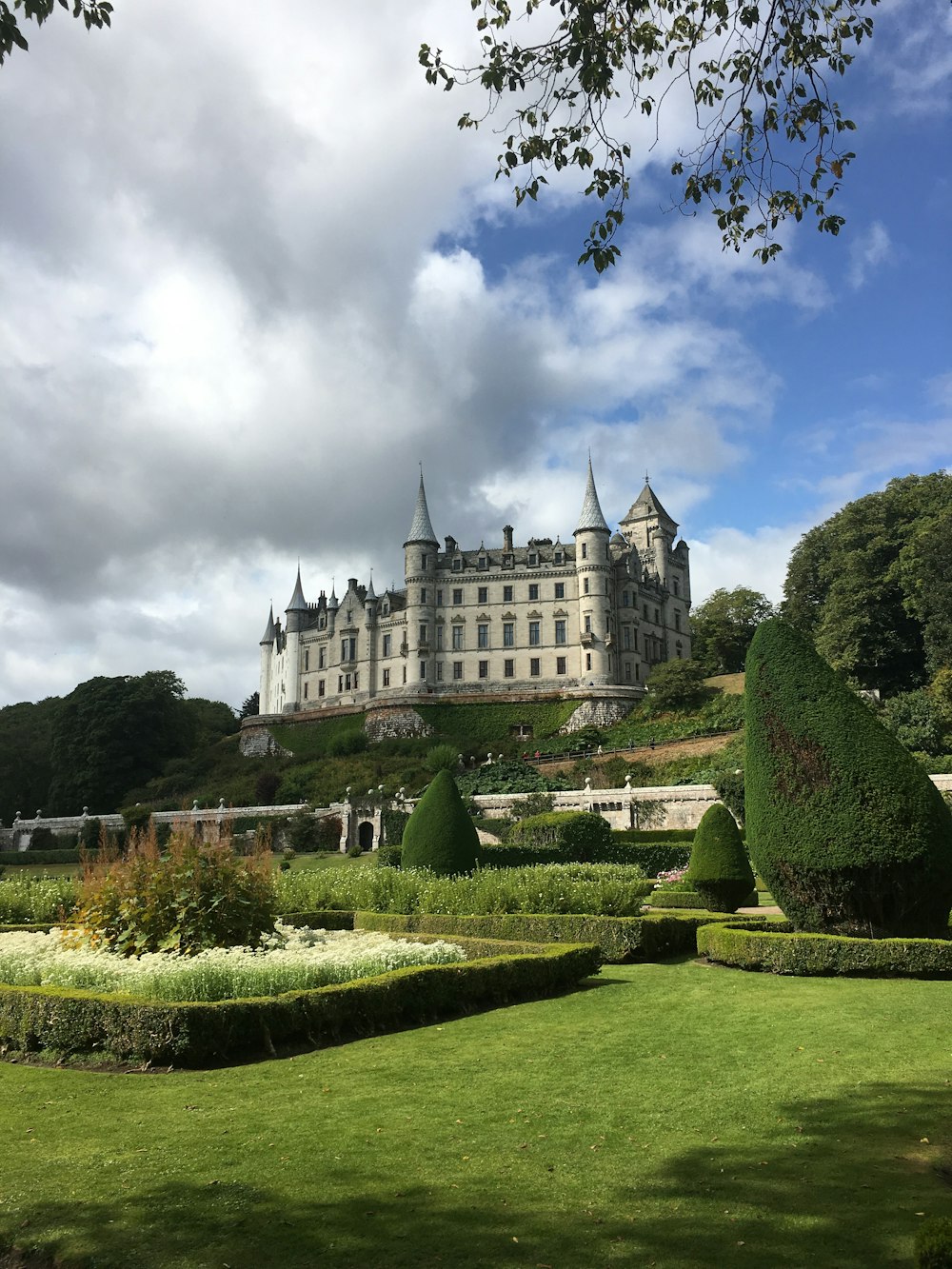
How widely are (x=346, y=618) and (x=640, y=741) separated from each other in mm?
30122

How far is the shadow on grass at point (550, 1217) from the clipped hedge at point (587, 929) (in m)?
7.89

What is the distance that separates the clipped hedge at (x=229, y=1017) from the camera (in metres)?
8.48

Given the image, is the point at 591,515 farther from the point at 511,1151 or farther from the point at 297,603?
the point at 511,1151

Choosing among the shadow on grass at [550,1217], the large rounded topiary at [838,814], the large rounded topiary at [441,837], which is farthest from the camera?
the large rounded topiary at [441,837]

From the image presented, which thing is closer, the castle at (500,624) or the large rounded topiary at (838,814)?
the large rounded topiary at (838,814)

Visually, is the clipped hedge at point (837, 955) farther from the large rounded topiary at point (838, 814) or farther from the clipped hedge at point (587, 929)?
the clipped hedge at point (587, 929)

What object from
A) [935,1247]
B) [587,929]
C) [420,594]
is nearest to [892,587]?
[420,594]

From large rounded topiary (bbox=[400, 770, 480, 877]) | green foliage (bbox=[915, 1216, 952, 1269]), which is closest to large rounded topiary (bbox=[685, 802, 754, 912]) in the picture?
large rounded topiary (bbox=[400, 770, 480, 877])

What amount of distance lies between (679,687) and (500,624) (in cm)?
1734

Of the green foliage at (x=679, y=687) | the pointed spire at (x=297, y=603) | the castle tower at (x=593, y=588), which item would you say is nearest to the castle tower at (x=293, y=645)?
the pointed spire at (x=297, y=603)

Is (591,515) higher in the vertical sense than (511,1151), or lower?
higher

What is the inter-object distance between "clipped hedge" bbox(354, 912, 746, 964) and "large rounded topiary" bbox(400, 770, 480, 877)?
16.9 feet

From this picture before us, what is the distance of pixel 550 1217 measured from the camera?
4906 mm

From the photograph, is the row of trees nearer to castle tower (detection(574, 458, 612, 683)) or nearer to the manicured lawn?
castle tower (detection(574, 458, 612, 683))
